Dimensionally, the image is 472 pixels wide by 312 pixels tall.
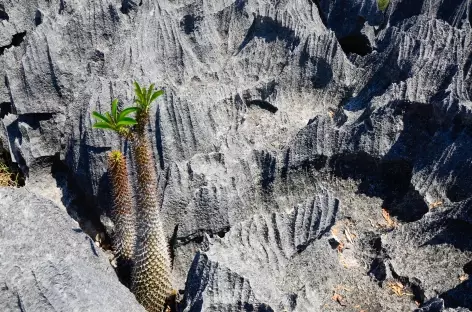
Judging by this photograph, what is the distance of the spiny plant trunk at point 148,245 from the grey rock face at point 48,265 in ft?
0.51

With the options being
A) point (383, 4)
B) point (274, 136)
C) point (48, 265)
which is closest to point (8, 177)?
point (48, 265)

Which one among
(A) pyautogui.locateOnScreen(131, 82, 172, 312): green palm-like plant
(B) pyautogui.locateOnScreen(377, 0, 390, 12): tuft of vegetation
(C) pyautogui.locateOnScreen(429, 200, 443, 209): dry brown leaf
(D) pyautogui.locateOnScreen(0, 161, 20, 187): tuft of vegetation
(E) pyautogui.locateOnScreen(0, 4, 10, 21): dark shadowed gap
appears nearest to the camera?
(A) pyautogui.locateOnScreen(131, 82, 172, 312): green palm-like plant

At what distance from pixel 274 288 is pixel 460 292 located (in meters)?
1.13

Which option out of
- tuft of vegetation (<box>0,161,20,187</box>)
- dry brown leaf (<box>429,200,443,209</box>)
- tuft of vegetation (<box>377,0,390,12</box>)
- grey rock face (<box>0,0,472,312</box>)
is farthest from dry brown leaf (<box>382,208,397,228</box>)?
tuft of vegetation (<box>0,161,20,187</box>)

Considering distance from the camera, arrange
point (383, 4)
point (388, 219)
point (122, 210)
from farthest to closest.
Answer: point (383, 4)
point (388, 219)
point (122, 210)

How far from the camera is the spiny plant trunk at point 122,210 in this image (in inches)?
102

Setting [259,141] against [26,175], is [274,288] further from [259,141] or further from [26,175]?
[26,175]

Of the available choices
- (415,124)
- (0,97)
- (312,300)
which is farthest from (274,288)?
(0,97)

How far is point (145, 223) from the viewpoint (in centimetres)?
272

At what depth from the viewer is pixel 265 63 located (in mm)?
4367

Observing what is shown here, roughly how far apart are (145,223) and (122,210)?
23 cm

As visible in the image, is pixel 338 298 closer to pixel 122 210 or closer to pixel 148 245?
pixel 148 245

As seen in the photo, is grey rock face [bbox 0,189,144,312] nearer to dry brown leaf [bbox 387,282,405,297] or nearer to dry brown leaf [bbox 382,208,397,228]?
dry brown leaf [bbox 387,282,405,297]

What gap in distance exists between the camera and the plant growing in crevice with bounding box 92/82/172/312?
2.34 metres
